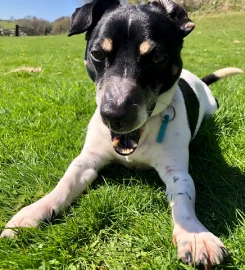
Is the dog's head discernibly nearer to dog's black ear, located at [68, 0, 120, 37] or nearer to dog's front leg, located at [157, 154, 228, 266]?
dog's black ear, located at [68, 0, 120, 37]

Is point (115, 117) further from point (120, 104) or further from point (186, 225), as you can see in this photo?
point (186, 225)

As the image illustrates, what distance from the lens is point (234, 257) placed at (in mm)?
1822

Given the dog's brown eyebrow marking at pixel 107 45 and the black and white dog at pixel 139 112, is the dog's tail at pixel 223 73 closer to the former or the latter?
the black and white dog at pixel 139 112

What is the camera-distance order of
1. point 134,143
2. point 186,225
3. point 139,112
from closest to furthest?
point 186,225, point 139,112, point 134,143

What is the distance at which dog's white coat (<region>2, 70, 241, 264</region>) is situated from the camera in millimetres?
1960

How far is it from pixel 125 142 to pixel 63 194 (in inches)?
22.0

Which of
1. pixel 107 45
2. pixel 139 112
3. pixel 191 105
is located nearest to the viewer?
pixel 139 112

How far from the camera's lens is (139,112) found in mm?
2135

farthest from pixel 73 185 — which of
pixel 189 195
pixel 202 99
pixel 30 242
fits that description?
pixel 202 99

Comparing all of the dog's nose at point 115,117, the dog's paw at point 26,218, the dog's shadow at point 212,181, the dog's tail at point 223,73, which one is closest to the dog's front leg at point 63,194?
the dog's paw at point 26,218

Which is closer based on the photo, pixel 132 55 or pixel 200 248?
pixel 200 248

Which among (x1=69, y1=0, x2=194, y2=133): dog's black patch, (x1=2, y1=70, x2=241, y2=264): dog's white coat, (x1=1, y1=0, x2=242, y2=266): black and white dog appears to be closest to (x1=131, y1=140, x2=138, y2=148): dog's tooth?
(x1=1, y1=0, x2=242, y2=266): black and white dog

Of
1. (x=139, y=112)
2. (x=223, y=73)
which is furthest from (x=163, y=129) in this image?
(x=223, y=73)

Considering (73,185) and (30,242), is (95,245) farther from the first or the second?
(73,185)
